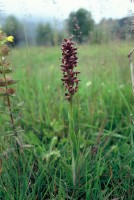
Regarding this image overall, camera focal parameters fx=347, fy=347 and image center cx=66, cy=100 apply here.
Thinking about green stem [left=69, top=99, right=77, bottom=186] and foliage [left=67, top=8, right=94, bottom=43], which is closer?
green stem [left=69, top=99, right=77, bottom=186]

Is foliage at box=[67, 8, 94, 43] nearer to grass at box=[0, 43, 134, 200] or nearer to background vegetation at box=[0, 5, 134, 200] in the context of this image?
background vegetation at box=[0, 5, 134, 200]

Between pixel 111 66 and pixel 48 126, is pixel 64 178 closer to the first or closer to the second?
pixel 48 126

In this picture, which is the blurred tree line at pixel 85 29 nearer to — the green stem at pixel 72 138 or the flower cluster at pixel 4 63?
the flower cluster at pixel 4 63

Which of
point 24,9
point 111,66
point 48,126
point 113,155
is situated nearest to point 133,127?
point 113,155

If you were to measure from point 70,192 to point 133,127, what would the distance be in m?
0.81

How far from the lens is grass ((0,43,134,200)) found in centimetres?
175

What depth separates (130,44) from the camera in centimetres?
395

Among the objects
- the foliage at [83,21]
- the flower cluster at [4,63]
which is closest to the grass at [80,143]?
the flower cluster at [4,63]

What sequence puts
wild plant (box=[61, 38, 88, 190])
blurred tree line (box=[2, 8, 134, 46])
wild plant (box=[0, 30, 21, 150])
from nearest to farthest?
wild plant (box=[61, 38, 88, 190]) < wild plant (box=[0, 30, 21, 150]) < blurred tree line (box=[2, 8, 134, 46])

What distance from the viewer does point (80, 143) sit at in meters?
2.16

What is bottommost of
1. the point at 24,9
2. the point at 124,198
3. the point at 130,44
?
the point at 124,198

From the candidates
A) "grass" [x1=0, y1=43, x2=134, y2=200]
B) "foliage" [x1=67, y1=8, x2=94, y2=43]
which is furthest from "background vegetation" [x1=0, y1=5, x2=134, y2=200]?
"foliage" [x1=67, y1=8, x2=94, y2=43]

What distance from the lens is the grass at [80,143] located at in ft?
5.74

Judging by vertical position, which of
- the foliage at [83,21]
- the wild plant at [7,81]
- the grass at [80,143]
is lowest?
the grass at [80,143]
